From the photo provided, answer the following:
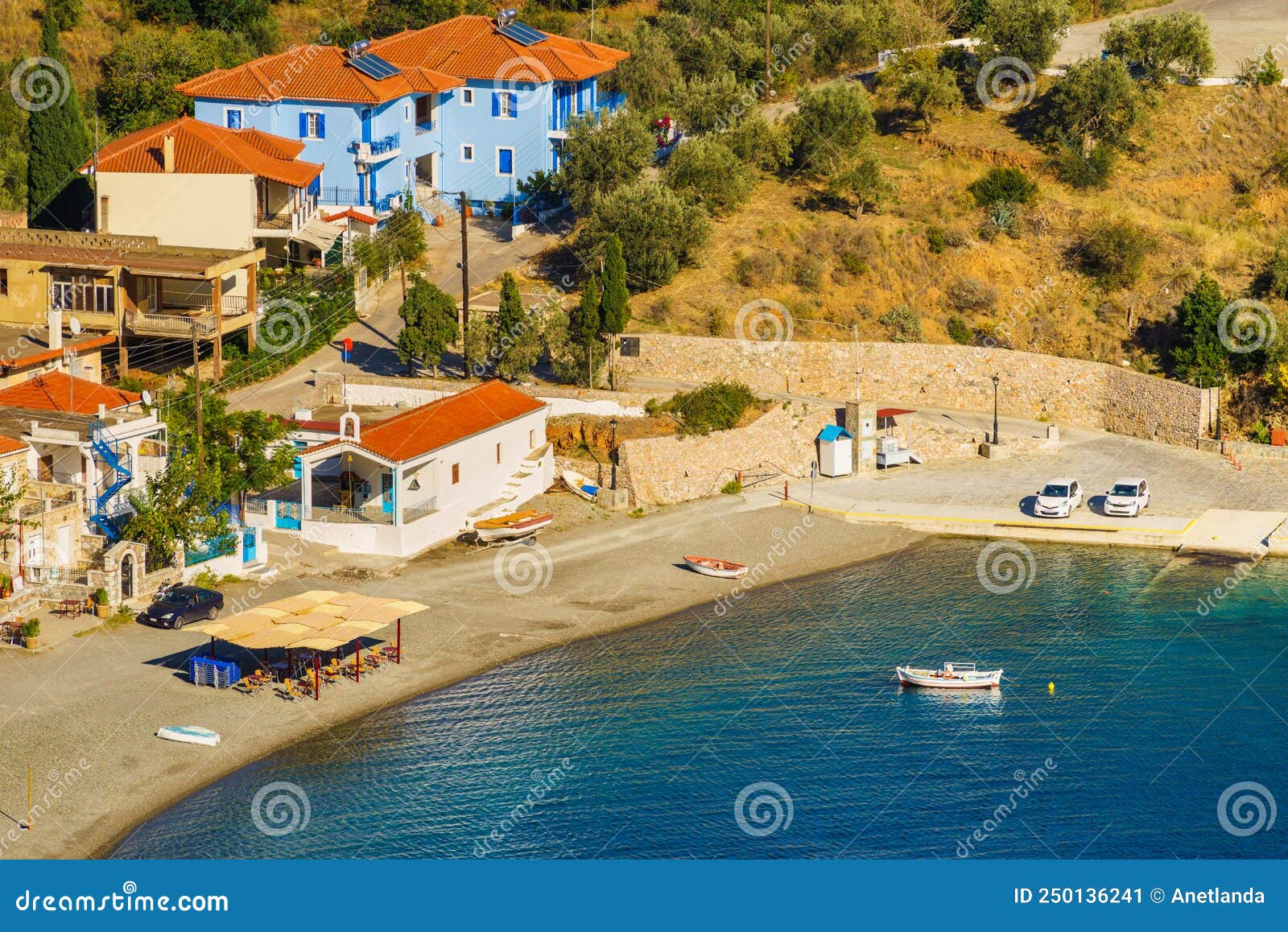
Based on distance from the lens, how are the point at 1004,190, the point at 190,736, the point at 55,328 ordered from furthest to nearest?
the point at 1004,190 < the point at 55,328 < the point at 190,736

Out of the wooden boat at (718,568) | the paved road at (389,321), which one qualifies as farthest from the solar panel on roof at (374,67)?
the wooden boat at (718,568)

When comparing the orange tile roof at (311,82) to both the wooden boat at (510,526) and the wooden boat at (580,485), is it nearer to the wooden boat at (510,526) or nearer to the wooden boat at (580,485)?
the wooden boat at (580,485)

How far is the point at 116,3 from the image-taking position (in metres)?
104

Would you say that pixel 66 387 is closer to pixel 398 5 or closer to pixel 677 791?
pixel 677 791

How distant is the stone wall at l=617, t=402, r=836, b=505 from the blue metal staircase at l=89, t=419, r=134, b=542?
17599mm

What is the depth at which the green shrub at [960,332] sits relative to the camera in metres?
76.8

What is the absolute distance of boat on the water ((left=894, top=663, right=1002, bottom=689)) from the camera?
50812 mm

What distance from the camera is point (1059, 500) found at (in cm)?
6469

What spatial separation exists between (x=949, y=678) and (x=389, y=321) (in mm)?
34356

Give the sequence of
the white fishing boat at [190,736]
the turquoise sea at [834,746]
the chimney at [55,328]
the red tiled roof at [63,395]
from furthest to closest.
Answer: the chimney at [55,328]
the red tiled roof at [63,395]
the white fishing boat at [190,736]
the turquoise sea at [834,746]

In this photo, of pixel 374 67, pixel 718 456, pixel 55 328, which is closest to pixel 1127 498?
pixel 718 456

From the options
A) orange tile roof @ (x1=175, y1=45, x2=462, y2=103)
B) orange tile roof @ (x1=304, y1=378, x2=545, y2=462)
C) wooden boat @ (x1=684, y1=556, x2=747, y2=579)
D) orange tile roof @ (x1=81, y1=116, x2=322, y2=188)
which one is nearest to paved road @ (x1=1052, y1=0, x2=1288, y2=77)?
orange tile roof @ (x1=175, y1=45, x2=462, y2=103)

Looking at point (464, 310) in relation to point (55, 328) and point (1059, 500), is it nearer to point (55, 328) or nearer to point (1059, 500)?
point (55, 328)

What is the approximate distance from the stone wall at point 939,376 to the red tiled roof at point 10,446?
2502 centimetres
